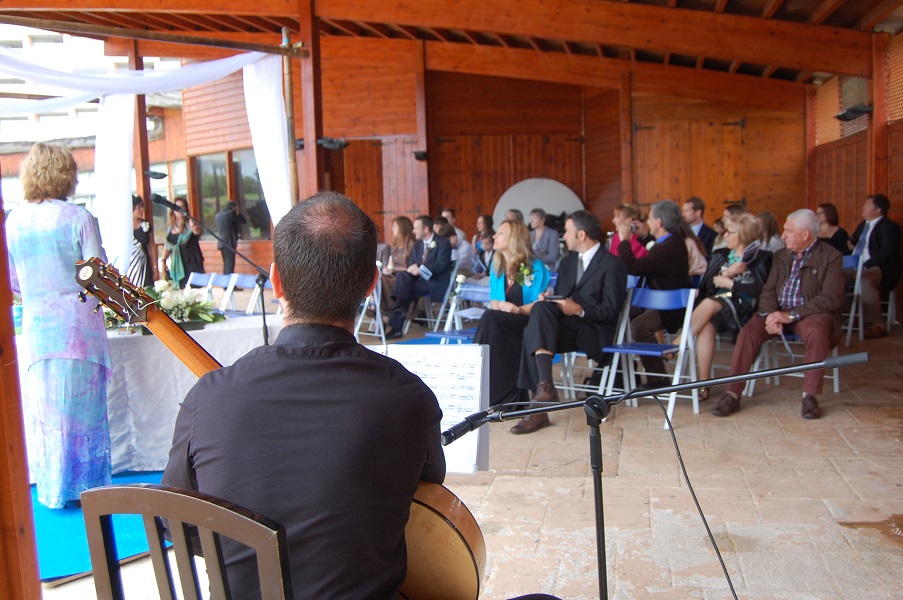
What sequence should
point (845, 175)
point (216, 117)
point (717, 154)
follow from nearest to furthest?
point (845, 175) → point (717, 154) → point (216, 117)

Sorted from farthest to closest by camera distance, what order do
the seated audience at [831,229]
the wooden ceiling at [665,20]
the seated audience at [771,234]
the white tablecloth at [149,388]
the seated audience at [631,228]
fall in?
the wooden ceiling at [665,20]
the seated audience at [831,229]
the seated audience at [771,234]
the seated audience at [631,228]
the white tablecloth at [149,388]

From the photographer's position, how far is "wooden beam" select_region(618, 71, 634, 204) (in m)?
11.7

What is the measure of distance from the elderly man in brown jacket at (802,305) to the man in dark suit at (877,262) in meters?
2.87

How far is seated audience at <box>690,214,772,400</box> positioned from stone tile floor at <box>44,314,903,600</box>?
42cm

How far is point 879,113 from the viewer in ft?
27.7

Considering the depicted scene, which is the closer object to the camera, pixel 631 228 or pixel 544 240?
pixel 631 228

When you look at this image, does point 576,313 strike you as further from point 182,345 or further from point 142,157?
point 142,157

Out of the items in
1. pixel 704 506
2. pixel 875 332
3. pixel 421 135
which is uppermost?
pixel 421 135

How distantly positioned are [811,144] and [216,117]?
9.83 m

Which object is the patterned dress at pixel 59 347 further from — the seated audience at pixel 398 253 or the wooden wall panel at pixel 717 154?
the wooden wall panel at pixel 717 154

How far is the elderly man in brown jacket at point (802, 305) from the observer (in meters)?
4.84

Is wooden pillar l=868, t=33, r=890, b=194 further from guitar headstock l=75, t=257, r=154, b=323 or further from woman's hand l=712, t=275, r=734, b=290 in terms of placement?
guitar headstock l=75, t=257, r=154, b=323

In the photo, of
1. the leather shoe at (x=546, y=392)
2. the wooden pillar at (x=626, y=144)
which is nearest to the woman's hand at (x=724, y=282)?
the leather shoe at (x=546, y=392)

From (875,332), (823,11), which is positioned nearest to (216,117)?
(823,11)
